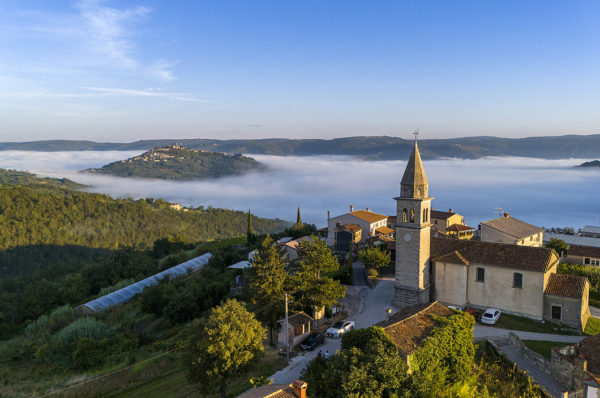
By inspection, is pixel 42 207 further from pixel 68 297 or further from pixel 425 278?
pixel 425 278

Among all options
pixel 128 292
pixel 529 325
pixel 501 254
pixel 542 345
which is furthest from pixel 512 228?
pixel 128 292

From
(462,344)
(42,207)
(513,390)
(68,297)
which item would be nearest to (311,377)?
(462,344)

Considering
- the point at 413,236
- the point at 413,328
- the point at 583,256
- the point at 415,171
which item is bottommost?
the point at 583,256

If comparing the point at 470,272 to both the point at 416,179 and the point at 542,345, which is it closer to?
the point at 542,345

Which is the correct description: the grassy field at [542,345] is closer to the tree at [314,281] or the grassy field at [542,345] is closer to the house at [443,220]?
the tree at [314,281]

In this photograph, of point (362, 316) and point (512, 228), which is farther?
point (512, 228)

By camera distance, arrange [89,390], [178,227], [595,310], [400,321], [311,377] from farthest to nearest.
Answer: [178,227]
[595,310]
[89,390]
[400,321]
[311,377]

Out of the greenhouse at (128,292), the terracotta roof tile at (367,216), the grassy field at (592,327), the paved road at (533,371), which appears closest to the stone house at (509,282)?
the grassy field at (592,327)
